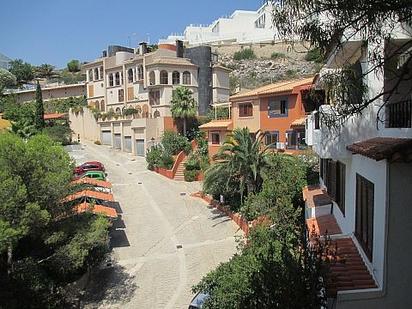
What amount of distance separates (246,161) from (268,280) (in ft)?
58.6

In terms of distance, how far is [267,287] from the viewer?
9.48m

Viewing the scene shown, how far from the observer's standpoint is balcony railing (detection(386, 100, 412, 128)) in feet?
32.0

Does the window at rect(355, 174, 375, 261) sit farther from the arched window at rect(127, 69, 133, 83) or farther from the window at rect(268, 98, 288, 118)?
the arched window at rect(127, 69, 133, 83)

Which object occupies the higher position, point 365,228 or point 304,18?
point 304,18

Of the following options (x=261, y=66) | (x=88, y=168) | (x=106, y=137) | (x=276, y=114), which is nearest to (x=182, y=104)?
(x=88, y=168)

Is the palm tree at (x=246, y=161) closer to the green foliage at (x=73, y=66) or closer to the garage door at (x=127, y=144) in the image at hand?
the garage door at (x=127, y=144)

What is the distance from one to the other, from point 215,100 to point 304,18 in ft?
171

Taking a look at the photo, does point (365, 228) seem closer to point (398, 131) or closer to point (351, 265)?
point (351, 265)

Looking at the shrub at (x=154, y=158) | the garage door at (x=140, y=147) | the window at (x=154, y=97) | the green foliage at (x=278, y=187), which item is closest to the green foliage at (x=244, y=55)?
the window at (x=154, y=97)

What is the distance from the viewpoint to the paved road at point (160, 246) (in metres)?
18.9

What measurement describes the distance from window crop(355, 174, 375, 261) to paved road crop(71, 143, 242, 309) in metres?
8.95

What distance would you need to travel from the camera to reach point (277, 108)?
3666 centimetres

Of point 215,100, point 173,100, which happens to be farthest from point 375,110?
point 215,100

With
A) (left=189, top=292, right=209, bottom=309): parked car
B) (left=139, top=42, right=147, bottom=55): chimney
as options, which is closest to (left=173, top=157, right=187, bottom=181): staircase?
(left=139, top=42, right=147, bottom=55): chimney
